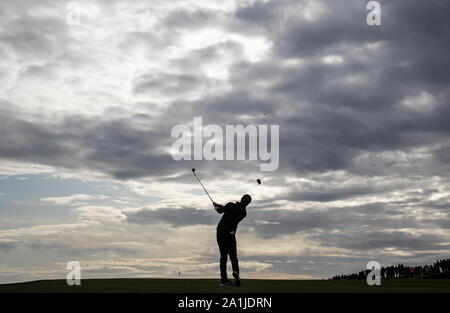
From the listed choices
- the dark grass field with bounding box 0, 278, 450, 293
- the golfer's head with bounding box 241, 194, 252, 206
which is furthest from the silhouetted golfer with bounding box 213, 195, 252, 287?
the dark grass field with bounding box 0, 278, 450, 293

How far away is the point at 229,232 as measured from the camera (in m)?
24.5

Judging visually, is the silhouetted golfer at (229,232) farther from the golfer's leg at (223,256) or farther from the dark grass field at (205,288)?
the dark grass field at (205,288)

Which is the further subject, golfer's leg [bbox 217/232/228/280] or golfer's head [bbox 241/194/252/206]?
golfer's head [bbox 241/194/252/206]

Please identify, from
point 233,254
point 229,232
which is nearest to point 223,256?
point 233,254

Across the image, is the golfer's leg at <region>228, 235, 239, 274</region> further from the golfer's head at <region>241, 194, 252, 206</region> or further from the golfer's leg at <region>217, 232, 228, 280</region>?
the golfer's head at <region>241, 194, 252, 206</region>

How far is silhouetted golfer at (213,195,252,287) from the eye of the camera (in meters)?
24.3

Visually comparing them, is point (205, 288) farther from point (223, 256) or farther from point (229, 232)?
point (229, 232)

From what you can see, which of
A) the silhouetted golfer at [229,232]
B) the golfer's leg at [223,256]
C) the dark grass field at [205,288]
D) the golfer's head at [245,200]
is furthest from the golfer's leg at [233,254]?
the golfer's head at [245,200]

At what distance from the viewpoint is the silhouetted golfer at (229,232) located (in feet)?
79.7

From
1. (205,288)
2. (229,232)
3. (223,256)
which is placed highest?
(229,232)
